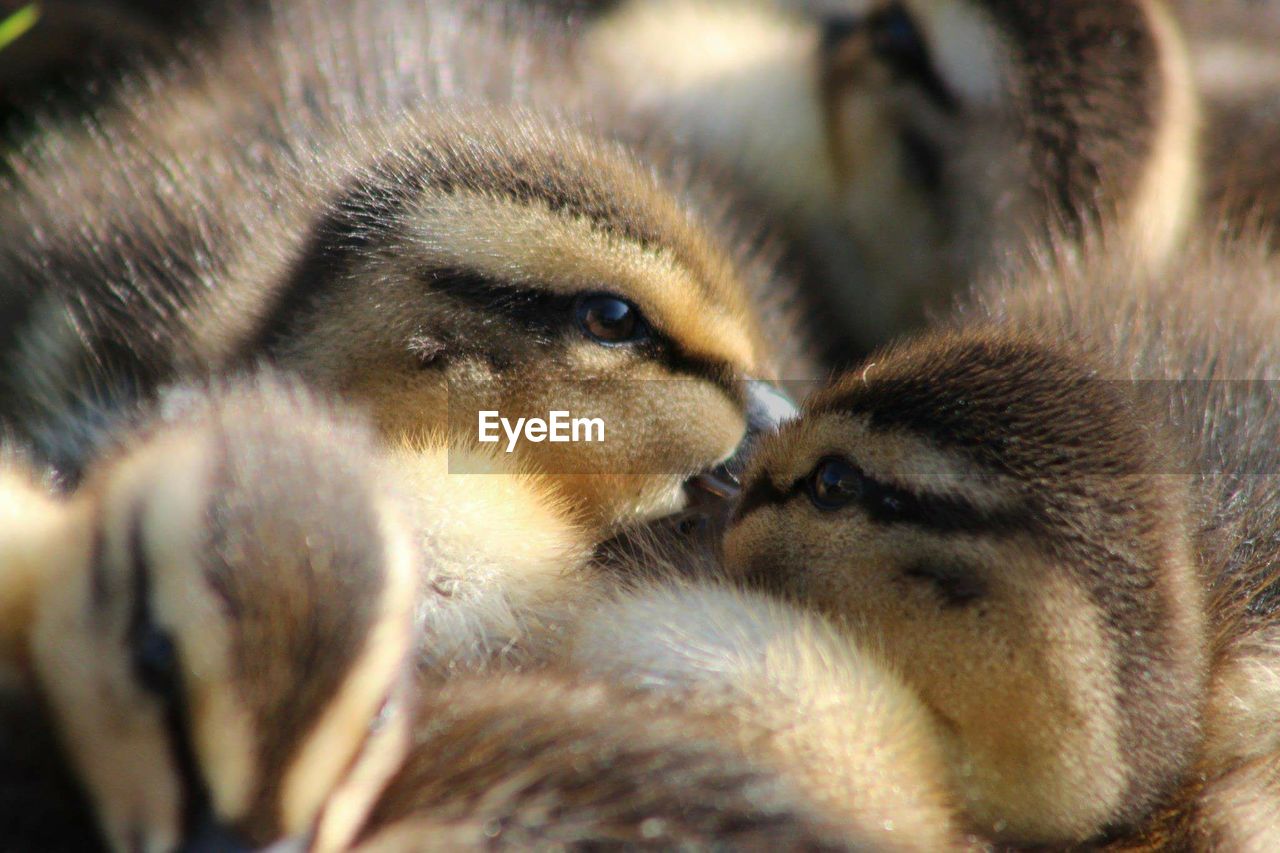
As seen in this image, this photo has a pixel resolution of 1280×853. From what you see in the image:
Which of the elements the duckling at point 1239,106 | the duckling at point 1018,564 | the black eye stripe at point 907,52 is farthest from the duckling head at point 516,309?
the duckling at point 1239,106

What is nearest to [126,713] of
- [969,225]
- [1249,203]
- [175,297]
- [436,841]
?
[436,841]

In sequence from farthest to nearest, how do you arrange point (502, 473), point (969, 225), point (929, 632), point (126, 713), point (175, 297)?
1. point (969, 225)
2. point (175, 297)
3. point (502, 473)
4. point (929, 632)
5. point (126, 713)

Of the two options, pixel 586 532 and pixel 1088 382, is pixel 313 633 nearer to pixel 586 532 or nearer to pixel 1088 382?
pixel 586 532

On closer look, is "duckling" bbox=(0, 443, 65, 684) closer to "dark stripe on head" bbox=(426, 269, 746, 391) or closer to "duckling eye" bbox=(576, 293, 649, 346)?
"dark stripe on head" bbox=(426, 269, 746, 391)

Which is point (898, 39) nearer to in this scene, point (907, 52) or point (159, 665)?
point (907, 52)

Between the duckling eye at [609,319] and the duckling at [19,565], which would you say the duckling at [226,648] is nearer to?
the duckling at [19,565]

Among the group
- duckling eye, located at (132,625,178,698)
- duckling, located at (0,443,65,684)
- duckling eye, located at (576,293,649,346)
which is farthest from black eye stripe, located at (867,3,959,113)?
duckling eye, located at (132,625,178,698)
